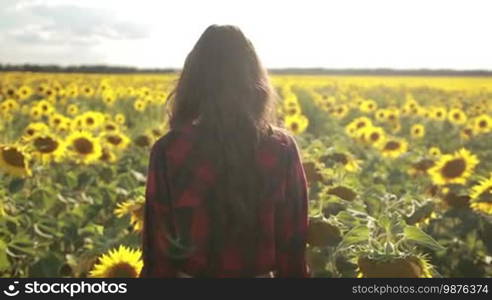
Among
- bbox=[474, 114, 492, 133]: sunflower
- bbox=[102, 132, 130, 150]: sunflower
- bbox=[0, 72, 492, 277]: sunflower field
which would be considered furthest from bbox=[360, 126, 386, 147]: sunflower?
bbox=[102, 132, 130, 150]: sunflower

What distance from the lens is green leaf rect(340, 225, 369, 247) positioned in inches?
89.9

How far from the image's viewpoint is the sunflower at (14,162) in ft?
14.0

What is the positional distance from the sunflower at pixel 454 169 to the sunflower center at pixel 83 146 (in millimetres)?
2464

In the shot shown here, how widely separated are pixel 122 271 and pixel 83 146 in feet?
9.04

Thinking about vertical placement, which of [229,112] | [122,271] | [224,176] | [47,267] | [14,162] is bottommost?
[47,267]

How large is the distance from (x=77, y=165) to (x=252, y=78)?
11.7 ft

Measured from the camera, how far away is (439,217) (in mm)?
4355

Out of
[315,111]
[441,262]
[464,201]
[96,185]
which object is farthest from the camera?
[315,111]

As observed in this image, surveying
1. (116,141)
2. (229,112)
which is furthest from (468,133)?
(229,112)

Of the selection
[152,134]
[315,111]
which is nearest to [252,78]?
[152,134]

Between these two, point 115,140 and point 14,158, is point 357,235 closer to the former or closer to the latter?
point 14,158

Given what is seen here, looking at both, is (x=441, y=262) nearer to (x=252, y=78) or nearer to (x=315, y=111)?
(x=252, y=78)

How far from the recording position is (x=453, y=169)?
4.92m

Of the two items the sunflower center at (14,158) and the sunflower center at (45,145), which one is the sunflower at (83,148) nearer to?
the sunflower center at (45,145)
